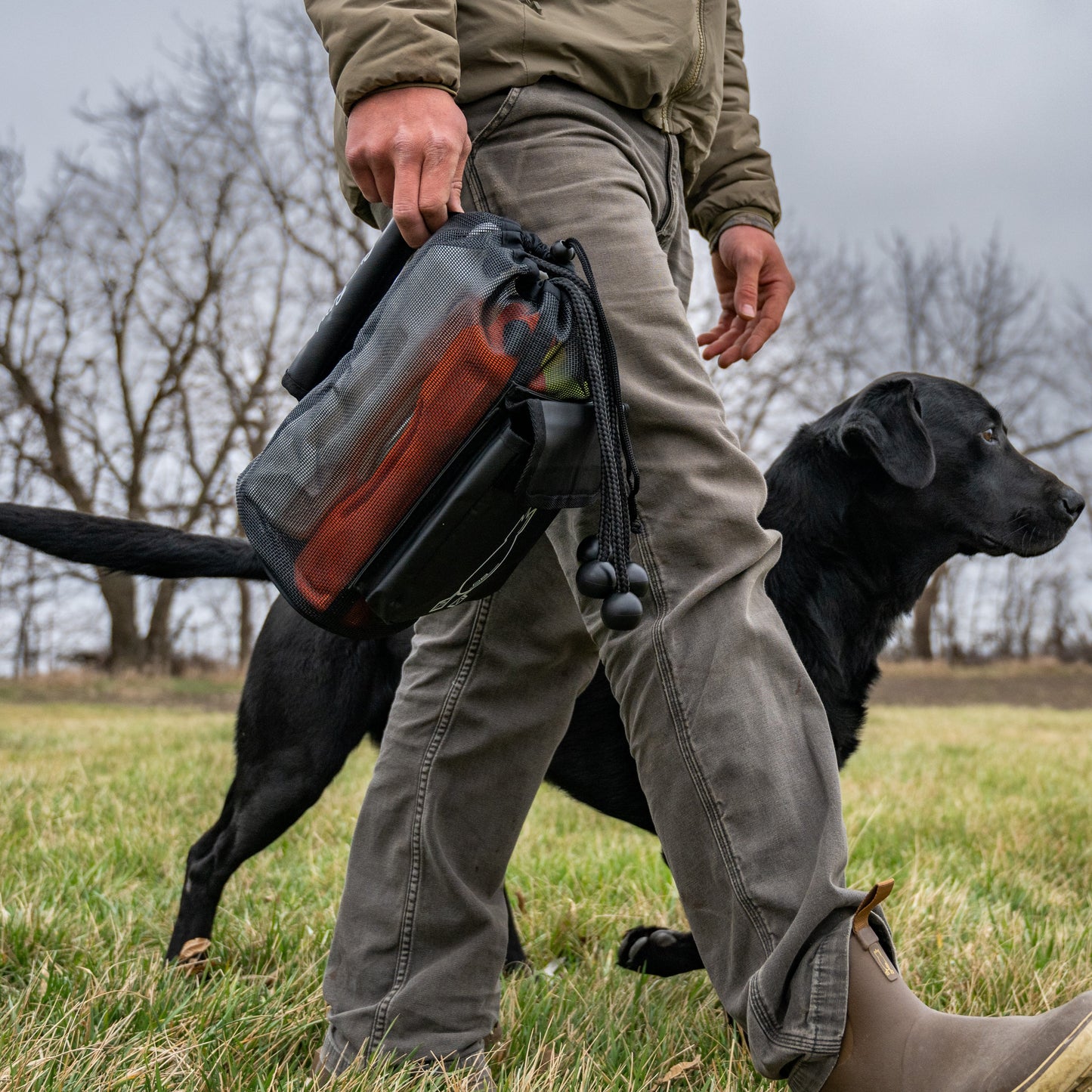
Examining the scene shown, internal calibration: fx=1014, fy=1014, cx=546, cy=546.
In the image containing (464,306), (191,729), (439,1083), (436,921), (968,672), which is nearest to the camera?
(464,306)

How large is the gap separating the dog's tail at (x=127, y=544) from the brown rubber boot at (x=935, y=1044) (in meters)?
1.26

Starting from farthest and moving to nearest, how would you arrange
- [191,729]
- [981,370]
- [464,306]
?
1. [981,370]
2. [191,729]
3. [464,306]

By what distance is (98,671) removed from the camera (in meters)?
16.1

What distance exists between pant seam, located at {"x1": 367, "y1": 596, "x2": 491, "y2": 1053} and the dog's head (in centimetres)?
108

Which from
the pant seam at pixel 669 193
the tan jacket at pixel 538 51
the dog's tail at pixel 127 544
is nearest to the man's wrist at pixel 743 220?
the tan jacket at pixel 538 51

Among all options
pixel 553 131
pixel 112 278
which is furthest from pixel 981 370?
pixel 553 131

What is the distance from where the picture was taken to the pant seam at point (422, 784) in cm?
148

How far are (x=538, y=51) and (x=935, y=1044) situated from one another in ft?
4.28

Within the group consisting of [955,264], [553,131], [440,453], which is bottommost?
[440,453]

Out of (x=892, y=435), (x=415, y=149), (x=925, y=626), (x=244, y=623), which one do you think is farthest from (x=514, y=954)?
(x=925, y=626)

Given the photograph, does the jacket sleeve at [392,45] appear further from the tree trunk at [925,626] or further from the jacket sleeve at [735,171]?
the tree trunk at [925,626]

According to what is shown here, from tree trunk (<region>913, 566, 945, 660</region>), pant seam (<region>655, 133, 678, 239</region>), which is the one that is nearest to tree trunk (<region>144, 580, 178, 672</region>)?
tree trunk (<region>913, 566, 945, 660</region>)

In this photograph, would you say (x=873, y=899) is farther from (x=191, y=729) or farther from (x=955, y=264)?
(x=955, y=264)

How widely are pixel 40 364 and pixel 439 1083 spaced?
17.4m
